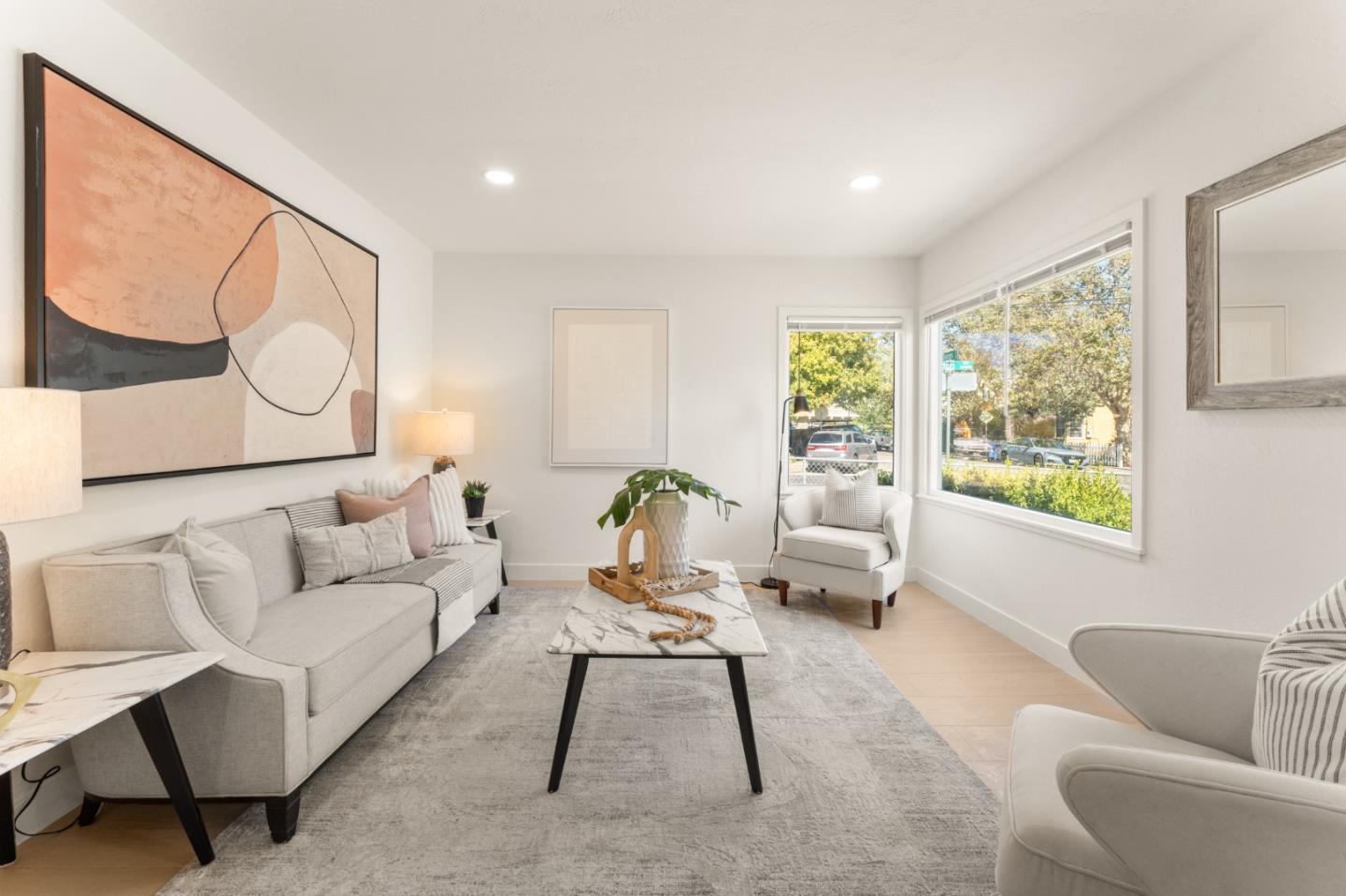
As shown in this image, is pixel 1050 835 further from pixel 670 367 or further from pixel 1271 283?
pixel 670 367

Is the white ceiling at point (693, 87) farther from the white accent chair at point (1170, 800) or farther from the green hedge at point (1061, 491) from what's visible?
the white accent chair at point (1170, 800)

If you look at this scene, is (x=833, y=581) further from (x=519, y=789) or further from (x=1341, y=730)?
(x=1341, y=730)

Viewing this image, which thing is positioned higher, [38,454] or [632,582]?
[38,454]

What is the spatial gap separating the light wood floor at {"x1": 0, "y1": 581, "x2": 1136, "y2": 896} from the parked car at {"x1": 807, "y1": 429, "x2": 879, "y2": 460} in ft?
3.61

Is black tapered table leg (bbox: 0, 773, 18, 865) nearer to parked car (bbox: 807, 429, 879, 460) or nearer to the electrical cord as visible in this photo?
the electrical cord

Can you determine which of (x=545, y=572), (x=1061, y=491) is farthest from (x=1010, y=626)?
(x=545, y=572)

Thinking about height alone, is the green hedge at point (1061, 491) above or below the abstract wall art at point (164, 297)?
below

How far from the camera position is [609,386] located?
14.9ft

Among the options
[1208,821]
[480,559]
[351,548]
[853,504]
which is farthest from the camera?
[853,504]

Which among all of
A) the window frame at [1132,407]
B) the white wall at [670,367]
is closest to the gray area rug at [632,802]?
the window frame at [1132,407]

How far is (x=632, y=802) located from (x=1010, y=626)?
255 cm

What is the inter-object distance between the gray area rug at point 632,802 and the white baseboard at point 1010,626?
95cm

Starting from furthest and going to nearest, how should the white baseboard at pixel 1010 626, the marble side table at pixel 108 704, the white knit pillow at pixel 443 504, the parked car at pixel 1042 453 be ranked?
the white knit pillow at pixel 443 504 < the parked car at pixel 1042 453 < the white baseboard at pixel 1010 626 < the marble side table at pixel 108 704

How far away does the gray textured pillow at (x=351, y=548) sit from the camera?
2.61 m
